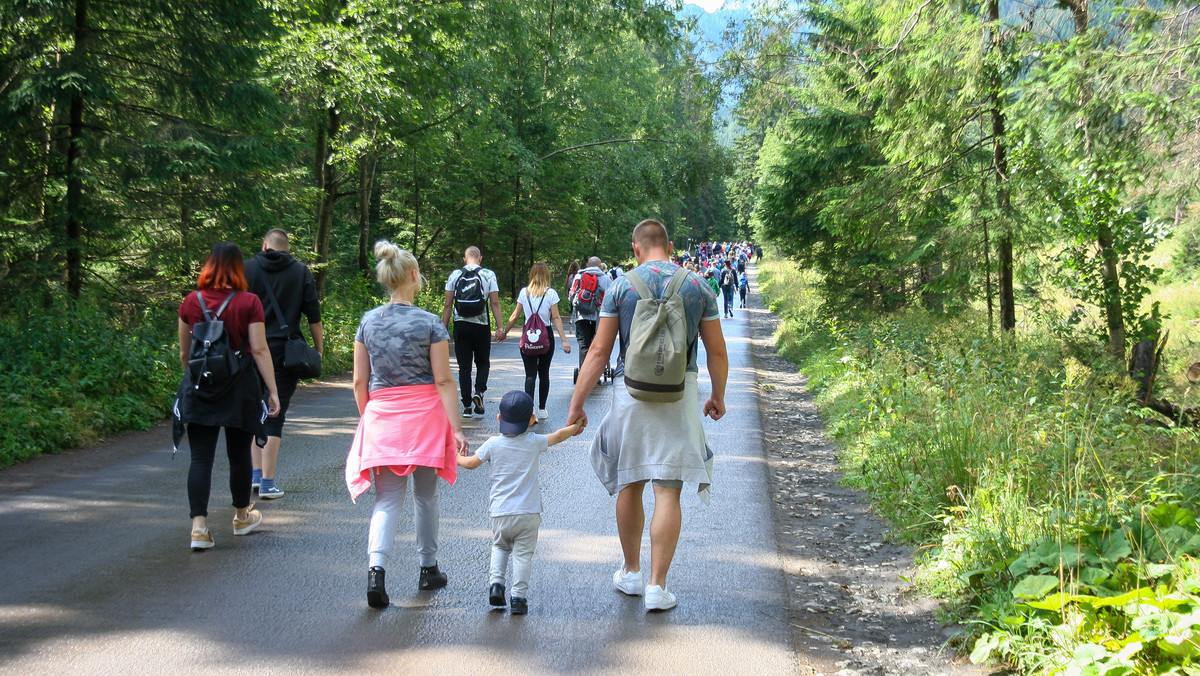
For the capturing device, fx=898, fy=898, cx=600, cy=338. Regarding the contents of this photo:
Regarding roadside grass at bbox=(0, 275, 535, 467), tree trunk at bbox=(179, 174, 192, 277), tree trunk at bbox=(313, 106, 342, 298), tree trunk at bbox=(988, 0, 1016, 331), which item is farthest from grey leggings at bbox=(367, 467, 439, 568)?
tree trunk at bbox=(313, 106, 342, 298)

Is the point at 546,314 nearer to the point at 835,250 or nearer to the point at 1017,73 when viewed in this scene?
the point at 1017,73

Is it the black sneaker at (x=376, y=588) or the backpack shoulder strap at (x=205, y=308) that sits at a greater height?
the backpack shoulder strap at (x=205, y=308)

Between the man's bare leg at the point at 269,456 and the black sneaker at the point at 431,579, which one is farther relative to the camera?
the man's bare leg at the point at 269,456

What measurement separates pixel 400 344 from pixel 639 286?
1363 millimetres

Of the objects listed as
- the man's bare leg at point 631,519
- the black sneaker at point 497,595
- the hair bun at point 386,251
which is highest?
the hair bun at point 386,251

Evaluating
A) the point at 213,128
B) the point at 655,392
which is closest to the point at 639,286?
the point at 655,392

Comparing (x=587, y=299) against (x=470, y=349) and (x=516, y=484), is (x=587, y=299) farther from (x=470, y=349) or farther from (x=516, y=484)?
(x=516, y=484)

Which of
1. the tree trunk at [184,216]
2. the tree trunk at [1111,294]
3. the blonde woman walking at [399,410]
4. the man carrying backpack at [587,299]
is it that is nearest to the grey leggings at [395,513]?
the blonde woman walking at [399,410]

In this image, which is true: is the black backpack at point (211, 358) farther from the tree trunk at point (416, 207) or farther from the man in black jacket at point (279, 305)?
the tree trunk at point (416, 207)

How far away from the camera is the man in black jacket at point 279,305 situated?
6934 millimetres

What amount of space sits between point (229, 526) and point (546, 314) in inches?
202

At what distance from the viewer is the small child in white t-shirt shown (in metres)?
4.71

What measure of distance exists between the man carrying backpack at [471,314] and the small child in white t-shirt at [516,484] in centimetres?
519

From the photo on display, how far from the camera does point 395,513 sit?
16.3 feet
